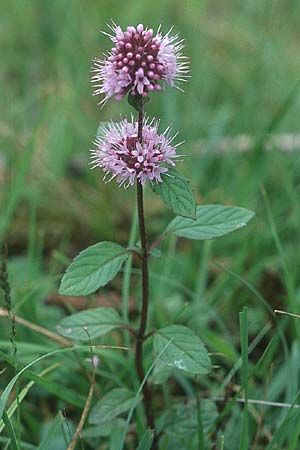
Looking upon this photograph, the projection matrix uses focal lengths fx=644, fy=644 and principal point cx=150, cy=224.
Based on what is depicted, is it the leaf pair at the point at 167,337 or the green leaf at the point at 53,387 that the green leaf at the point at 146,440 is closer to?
the leaf pair at the point at 167,337

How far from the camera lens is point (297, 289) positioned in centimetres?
209

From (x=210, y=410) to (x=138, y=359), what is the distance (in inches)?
8.0

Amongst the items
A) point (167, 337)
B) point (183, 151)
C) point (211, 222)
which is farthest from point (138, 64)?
point (183, 151)

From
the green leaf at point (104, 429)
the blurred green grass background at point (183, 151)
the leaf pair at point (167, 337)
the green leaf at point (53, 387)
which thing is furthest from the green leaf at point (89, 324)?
the blurred green grass background at point (183, 151)

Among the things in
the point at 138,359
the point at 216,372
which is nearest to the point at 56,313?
the point at 216,372

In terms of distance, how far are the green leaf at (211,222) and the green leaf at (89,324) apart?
0.24 metres

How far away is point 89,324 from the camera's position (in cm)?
140

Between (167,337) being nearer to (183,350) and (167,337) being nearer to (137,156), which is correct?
(183,350)

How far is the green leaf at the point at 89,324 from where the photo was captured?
1.38 m

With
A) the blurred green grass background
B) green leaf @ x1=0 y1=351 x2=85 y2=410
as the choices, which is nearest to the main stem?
green leaf @ x1=0 y1=351 x2=85 y2=410

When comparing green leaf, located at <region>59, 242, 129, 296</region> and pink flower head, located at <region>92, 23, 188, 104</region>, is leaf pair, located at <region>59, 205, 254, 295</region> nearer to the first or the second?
green leaf, located at <region>59, 242, 129, 296</region>

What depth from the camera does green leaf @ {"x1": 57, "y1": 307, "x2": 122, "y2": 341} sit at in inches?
54.3

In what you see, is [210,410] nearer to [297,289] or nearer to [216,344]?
[216,344]

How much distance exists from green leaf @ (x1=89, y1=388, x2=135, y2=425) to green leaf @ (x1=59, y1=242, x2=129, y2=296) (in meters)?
0.32
